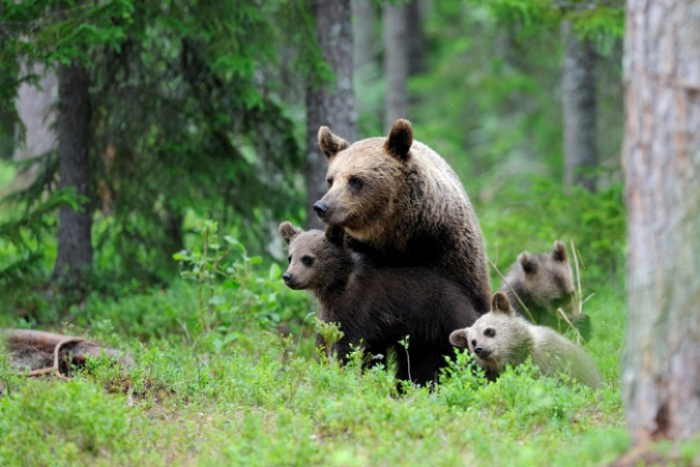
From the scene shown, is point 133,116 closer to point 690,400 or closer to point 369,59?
point 690,400

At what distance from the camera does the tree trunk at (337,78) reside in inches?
460

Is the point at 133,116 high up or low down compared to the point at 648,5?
down

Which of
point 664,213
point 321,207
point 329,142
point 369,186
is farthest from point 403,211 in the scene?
point 664,213

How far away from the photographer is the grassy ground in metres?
4.95

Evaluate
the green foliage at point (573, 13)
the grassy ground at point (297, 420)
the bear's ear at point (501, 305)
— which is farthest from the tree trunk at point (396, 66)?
the grassy ground at point (297, 420)

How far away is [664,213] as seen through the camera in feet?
14.1

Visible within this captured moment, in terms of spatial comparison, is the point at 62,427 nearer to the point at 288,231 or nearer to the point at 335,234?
the point at 335,234

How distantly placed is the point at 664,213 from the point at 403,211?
3.38 metres

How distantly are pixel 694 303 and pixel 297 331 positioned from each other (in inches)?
274

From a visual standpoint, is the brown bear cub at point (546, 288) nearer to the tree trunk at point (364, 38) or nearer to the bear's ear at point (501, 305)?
the bear's ear at point (501, 305)

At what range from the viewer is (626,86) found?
4508 mm

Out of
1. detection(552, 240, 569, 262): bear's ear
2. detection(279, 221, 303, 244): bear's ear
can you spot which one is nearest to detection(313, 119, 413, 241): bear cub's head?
detection(279, 221, 303, 244): bear's ear

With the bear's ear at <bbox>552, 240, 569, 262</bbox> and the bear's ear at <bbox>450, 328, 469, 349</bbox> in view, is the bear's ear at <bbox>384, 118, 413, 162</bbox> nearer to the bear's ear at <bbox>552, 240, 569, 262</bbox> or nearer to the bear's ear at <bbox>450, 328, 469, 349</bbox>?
the bear's ear at <bbox>450, 328, 469, 349</bbox>

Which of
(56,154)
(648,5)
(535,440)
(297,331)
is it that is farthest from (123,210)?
(648,5)
